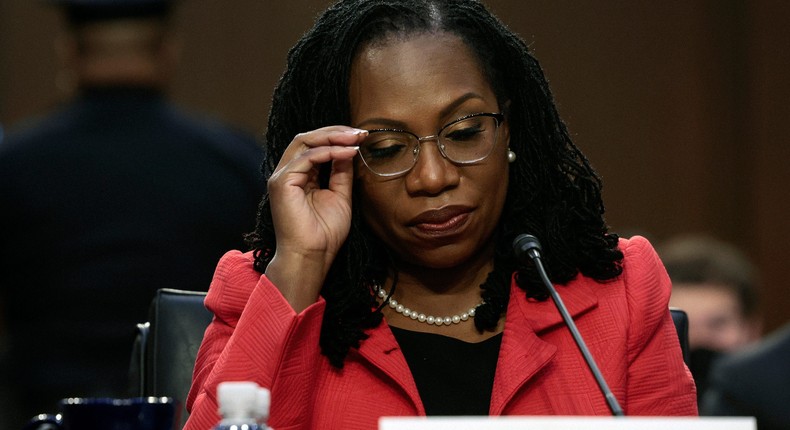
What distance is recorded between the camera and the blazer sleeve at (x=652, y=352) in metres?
1.73

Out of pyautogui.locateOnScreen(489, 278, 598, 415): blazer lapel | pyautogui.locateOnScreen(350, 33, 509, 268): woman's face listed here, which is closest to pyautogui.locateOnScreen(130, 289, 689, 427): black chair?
pyautogui.locateOnScreen(489, 278, 598, 415): blazer lapel

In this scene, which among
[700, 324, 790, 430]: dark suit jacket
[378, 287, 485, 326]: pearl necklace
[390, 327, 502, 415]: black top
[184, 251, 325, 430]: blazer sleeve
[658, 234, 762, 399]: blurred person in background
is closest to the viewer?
[184, 251, 325, 430]: blazer sleeve

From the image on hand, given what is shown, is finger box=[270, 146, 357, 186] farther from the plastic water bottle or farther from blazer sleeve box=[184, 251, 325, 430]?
the plastic water bottle

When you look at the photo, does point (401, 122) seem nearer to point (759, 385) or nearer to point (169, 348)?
point (169, 348)

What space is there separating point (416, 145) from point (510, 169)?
0.79 ft

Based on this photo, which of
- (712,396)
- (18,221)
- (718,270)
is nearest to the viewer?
(712,396)

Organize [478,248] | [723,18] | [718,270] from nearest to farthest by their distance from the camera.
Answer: [478,248] → [718,270] → [723,18]

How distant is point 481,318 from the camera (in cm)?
185

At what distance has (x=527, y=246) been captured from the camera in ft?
5.20

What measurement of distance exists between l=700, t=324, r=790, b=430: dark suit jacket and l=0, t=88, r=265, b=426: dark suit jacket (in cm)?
113

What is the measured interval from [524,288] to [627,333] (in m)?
0.17

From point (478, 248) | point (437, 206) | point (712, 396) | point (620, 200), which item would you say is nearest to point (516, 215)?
point (478, 248)

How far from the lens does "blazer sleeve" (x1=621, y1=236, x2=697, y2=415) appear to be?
68.1 inches

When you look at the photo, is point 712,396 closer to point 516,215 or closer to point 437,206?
point 516,215
